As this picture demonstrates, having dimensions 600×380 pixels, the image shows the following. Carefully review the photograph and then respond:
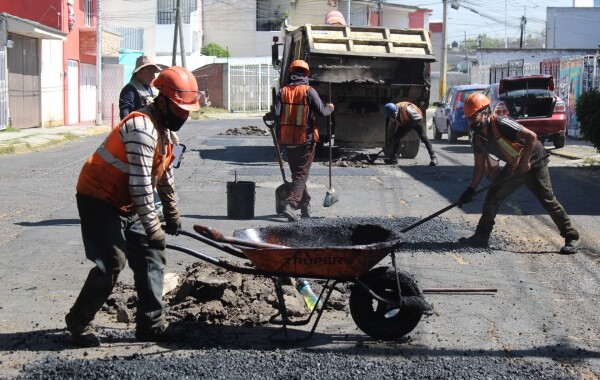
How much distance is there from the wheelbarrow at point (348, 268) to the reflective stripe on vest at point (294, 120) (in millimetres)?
4769

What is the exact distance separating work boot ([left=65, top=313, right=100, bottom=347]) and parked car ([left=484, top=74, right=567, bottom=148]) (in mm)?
16519

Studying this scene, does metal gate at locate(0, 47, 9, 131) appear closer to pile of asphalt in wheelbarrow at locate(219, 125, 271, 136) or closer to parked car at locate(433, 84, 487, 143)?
pile of asphalt in wheelbarrow at locate(219, 125, 271, 136)

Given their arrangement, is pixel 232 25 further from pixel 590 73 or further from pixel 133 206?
pixel 133 206

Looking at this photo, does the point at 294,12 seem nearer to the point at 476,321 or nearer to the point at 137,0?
the point at 137,0

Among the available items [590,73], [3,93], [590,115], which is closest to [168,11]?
[3,93]

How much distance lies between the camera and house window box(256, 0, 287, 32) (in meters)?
70.1

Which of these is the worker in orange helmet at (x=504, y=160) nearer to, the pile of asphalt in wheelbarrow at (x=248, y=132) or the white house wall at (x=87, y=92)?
the pile of asphalt in wheelbarrow at (x=248, y=132)

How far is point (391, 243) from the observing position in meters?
5.91

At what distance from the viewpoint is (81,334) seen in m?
5.94

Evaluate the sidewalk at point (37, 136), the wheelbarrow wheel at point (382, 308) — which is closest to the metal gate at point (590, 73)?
the sidewalk at point (37, 136)

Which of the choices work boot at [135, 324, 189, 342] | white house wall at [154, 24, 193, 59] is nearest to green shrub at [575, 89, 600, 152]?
work boot at [135, 324, 189, 342]

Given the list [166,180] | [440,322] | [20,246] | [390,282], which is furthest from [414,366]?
[20,246]

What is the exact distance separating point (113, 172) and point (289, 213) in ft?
18.5

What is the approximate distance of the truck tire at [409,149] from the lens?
20156 mm
